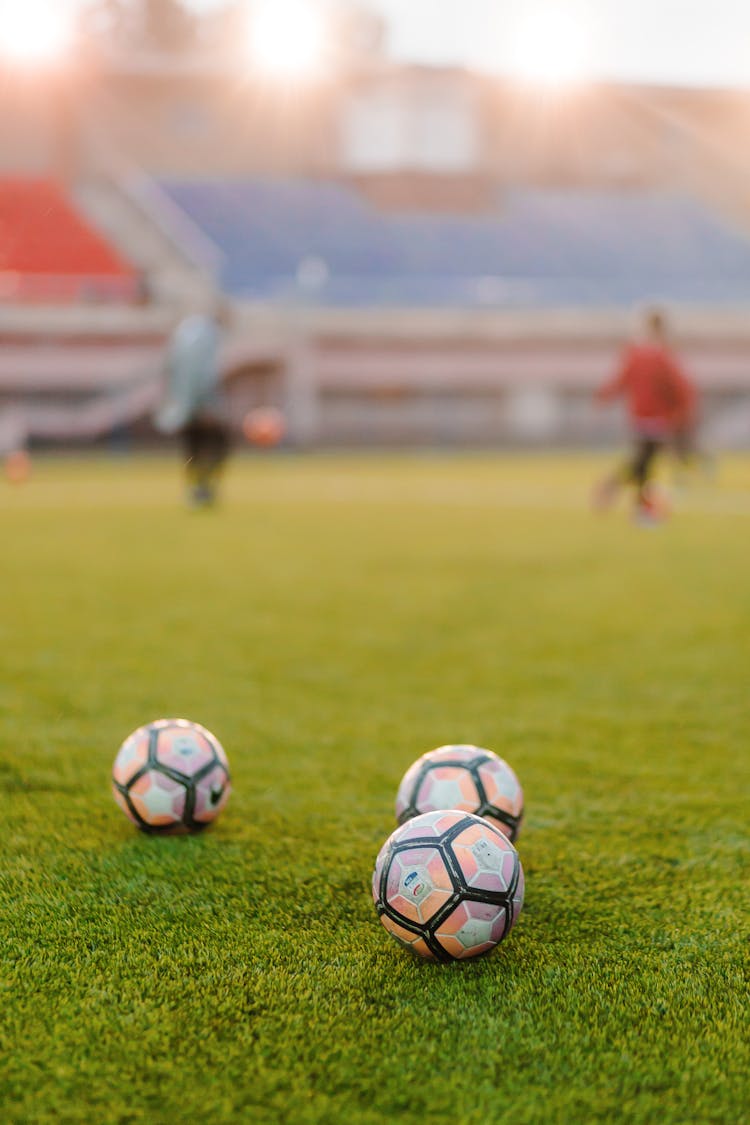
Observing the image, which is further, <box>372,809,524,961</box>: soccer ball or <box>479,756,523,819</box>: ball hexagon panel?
<box>479,756,523,819</box>: ball hexagon panel

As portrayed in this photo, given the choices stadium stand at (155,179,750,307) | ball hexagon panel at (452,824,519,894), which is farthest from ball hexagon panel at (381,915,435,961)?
stadium stand at (155,179,750,307)

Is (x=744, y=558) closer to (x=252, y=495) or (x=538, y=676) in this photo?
(x=538, y=676)

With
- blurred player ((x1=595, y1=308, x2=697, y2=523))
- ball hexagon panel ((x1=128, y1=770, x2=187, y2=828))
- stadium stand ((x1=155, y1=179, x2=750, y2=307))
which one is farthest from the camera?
stadium stand ((x1=155, y1=179, x2=750, y2=307))

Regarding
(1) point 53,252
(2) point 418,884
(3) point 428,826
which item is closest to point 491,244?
(1) point 53,252

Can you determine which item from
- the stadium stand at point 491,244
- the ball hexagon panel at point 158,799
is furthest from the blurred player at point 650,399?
the stadium stand at point 491,244

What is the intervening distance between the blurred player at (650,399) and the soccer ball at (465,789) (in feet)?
27.3

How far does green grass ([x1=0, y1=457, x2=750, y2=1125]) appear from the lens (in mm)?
1895

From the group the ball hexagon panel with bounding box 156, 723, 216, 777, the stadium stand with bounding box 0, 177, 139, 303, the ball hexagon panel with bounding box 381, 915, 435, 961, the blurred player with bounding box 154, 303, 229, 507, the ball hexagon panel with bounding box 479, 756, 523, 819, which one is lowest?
the ball hexagon panel with bounding box 381, 915, 435, 961

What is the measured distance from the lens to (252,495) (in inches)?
578

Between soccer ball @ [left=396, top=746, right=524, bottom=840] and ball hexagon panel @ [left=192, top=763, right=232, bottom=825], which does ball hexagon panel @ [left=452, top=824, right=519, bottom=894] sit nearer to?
soccer ball @ [left=396, top=746, right=524, bottom=840]

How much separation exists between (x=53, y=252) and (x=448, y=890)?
1137 inches

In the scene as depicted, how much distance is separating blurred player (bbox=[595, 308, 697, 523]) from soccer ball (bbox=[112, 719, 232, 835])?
8443 mm

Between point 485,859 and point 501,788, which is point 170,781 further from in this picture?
point 485,859

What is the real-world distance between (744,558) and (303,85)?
29.4 m
